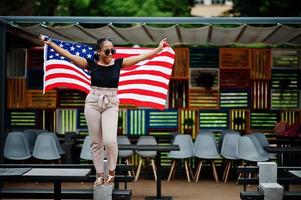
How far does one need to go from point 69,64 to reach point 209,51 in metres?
5.37

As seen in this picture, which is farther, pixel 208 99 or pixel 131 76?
pixel 208 99

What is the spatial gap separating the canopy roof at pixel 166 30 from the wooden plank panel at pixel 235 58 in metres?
0.32

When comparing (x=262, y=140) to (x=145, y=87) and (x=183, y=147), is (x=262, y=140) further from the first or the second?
(x=145, y=87)

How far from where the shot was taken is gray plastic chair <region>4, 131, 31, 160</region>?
11688 mm

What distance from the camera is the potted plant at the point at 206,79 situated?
47.4ft

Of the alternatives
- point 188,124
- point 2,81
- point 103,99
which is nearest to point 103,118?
point 103,99

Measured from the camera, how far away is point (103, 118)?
271 inches

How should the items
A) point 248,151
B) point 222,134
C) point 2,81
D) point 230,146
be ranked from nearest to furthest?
point 2,81 < point 248,151 < point 230,146 < point 222,134

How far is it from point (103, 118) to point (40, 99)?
7.89 m

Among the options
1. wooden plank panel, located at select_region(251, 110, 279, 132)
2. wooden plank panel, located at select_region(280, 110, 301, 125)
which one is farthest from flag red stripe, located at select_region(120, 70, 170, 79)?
wooden plank panel, located at select_region(280, 110, 301, 125)

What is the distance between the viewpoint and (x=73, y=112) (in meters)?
14.6

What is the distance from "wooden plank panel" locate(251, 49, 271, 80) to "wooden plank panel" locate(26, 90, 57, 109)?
190 inches

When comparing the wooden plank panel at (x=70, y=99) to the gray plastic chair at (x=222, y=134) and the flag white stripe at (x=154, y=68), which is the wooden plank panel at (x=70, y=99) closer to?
the gray plastic chair at (x=222, y=134)

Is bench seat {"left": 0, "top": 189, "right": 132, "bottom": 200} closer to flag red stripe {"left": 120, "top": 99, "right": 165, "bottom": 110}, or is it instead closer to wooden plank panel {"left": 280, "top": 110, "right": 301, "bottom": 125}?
flag red stripe {"left": 120, "top": 99, "right": 165, "bottom": 110}
